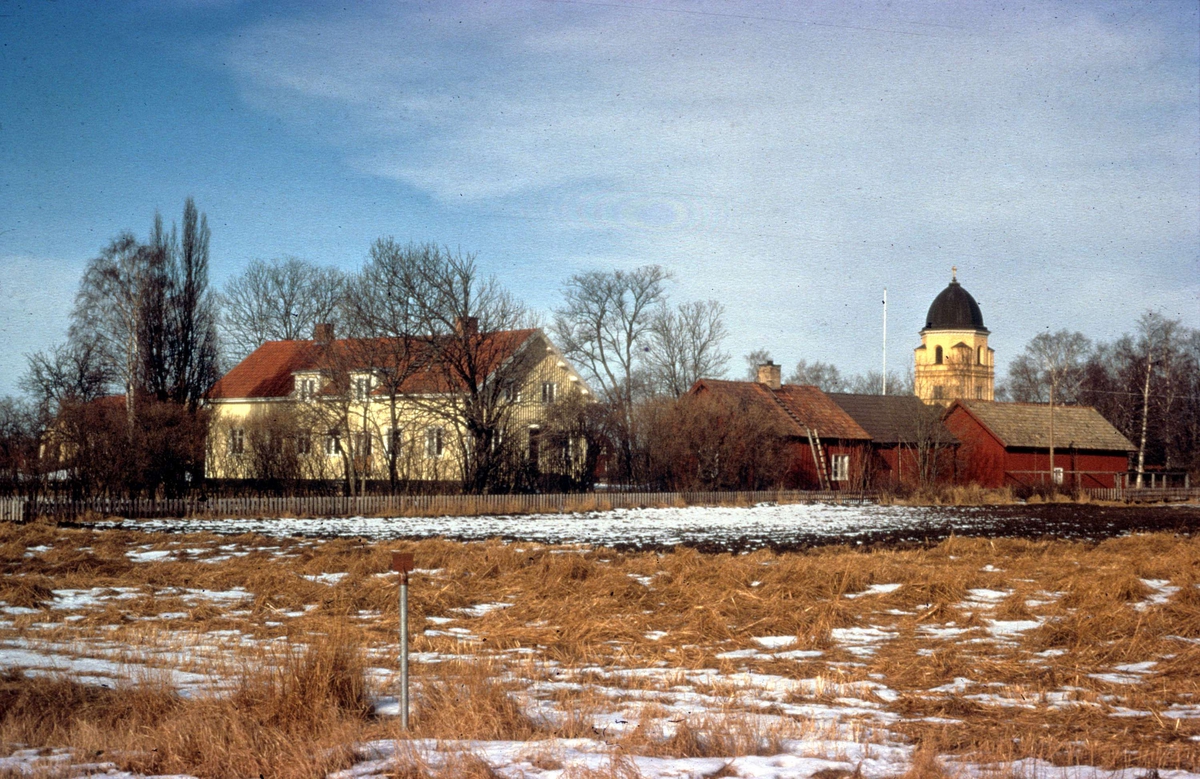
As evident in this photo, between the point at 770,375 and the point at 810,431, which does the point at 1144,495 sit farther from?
the point at 770,375

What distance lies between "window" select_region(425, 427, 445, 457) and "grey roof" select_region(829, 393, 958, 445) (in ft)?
82.7

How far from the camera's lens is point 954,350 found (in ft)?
349

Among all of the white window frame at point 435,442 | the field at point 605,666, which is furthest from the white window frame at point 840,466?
the field at point 605,666

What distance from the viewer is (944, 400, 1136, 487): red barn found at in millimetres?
58750

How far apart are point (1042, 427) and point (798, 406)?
52.5 feet

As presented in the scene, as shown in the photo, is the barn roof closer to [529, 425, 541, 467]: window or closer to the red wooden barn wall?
the red wooden barn wall

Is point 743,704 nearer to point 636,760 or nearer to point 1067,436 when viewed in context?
point 636,760

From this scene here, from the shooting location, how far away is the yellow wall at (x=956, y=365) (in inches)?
4082

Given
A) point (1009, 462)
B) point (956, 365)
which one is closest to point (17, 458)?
point (1009, 462)

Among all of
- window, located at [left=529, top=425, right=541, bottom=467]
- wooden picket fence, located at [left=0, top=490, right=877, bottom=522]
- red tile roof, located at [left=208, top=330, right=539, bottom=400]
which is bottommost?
wooden picket fence, located at [left=0, top=490, right=877, bottom=522]

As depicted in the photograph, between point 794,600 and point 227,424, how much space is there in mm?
34927

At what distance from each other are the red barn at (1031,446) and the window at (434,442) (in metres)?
30.1

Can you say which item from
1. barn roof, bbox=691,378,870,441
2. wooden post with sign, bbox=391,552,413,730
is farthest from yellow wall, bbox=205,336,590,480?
wooden post with sign, bbox=391,552,413,730

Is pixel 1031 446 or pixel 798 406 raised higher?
pixel 798 406
